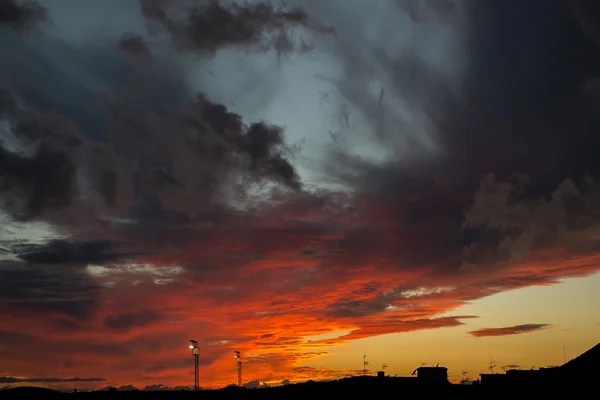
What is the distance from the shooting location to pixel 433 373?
66625mm

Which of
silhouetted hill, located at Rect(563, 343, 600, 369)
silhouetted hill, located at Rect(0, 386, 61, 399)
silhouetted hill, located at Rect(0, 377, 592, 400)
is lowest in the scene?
silhouetted hill, located at Rect(0, 377, 592, 400)

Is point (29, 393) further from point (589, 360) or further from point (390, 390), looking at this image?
point (589, 360)

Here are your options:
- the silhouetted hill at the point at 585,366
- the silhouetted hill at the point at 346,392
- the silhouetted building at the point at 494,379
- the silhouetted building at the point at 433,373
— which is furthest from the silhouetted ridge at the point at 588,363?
the silhouetted building at the point at 433,373

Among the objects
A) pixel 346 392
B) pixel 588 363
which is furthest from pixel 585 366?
pixel 346 392

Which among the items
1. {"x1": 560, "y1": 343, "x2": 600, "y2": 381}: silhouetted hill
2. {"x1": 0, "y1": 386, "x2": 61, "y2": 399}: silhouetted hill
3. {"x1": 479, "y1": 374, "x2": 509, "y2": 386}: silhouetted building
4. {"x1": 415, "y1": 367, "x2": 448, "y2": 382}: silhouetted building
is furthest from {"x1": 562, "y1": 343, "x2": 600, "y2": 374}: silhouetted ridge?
{"x1": 0, "y1": 386, "x2": 61, "y2": 399}: silhouetted hill

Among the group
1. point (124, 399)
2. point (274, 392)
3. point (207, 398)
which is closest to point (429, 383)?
point (274, 392)

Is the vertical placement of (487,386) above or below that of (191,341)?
below

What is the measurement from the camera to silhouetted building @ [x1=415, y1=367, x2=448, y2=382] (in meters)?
66.2

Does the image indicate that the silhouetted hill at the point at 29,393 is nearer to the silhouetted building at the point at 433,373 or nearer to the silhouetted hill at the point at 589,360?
the silhouetted building at the point at 433,373

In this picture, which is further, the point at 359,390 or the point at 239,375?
the point at 239,375

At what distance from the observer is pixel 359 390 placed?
64.2m

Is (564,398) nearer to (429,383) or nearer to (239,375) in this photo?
(429,383)

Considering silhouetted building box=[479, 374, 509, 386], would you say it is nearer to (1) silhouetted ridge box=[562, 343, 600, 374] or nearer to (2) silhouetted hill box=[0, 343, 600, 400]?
(2) silhouetted hill box=[0, 343, 600, 400]

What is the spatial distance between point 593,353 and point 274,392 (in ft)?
112
